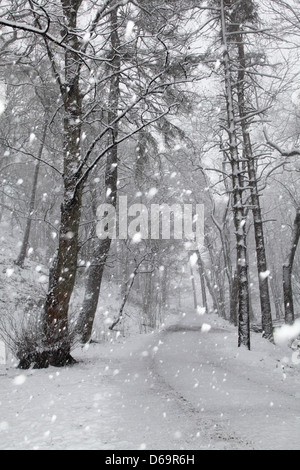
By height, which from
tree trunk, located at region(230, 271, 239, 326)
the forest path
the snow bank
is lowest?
the snow bank

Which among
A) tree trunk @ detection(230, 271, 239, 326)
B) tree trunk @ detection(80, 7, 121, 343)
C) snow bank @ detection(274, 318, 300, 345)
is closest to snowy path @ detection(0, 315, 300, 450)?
tree trunk @ detection(80, 7, 121, 343)

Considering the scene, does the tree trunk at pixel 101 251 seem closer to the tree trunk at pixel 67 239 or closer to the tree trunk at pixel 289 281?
the tree trunk at pixel 67 239

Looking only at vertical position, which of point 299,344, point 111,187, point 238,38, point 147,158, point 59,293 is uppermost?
point 238,38

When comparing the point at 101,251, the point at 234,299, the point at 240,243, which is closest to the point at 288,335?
the point at 234,299

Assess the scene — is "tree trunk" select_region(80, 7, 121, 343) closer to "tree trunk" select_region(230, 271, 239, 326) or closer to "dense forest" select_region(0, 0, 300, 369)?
"dense forest" select_region(0, 0, 300, 369)

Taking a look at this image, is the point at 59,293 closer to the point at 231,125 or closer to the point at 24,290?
the point at 231,125

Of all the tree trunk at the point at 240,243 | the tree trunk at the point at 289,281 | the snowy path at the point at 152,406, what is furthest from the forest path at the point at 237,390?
the tree trunk at the point at 289,281

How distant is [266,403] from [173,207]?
66.3 ft

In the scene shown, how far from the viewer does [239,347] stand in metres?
9.07

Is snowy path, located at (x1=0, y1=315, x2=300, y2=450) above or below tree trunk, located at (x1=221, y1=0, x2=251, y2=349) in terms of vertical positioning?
below

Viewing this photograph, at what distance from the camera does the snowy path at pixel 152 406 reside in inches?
124

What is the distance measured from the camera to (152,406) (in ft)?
14.0

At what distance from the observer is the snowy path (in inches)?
124
